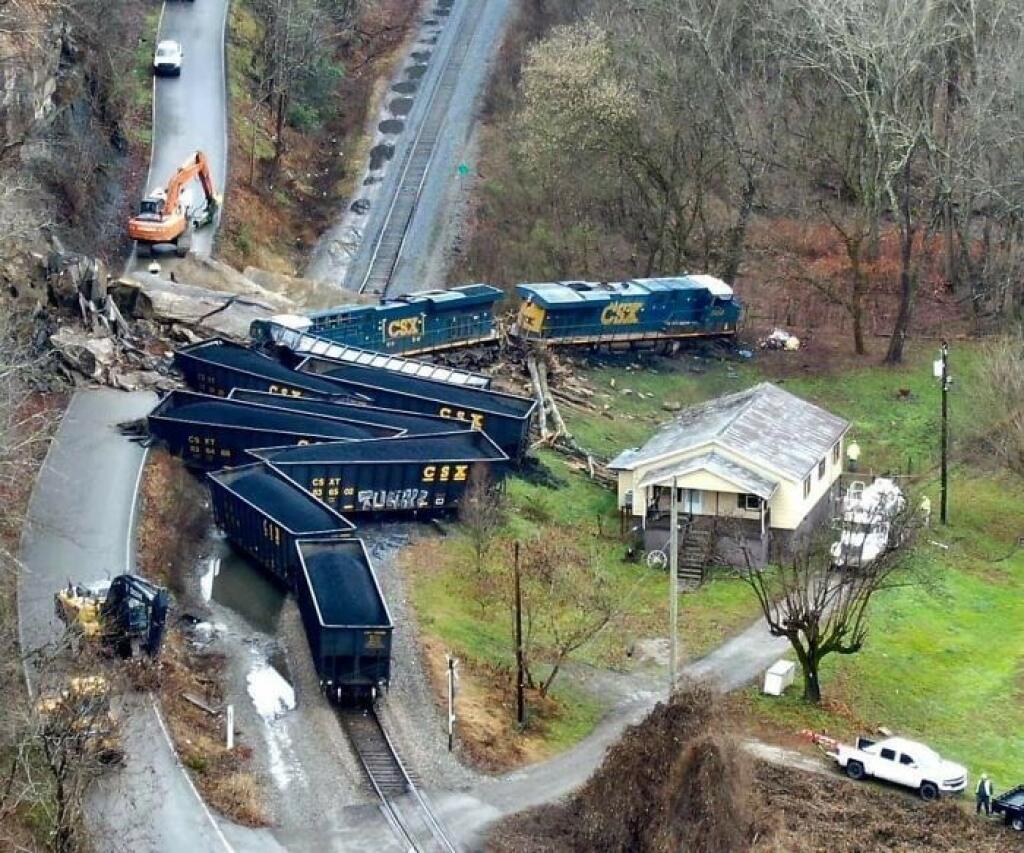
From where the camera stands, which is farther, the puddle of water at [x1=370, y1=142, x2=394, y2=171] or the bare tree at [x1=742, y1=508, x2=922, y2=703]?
the puddle of water at [x1=370, y1=142, x2=394, y2=171]

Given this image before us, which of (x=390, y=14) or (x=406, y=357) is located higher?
(x=390, y=14)

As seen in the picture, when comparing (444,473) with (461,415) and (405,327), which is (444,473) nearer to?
(461,415)

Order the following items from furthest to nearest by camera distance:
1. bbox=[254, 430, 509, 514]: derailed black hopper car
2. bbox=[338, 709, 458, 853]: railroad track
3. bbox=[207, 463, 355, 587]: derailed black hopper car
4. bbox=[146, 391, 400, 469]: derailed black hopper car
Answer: bbox=[146, 391, 400, 469]: derailed black hopper car
bbox=[254, 430, 509, 514]: derailed black hopper car
bbox=[207, 463, 355, 587]: derailed black hopper car
bbox=[338, 709, 458, 853]: railroad track

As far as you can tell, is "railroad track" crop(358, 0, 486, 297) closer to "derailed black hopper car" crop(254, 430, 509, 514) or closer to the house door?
"derailed black hopper car" crop(254, 430, 509, 514)

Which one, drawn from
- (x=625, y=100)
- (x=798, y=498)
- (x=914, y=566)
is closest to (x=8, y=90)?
(x=625, y=100)

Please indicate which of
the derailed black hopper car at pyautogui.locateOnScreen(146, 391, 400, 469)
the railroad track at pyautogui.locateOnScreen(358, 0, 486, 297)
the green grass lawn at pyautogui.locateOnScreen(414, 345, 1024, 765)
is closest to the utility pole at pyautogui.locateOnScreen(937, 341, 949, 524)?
the green grass lawn at pyautogui.locateOnScreen(414, 345, 1024, 765)

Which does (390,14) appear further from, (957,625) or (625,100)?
(957,625)

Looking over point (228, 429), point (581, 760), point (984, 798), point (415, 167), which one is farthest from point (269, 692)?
point (415, 167)
